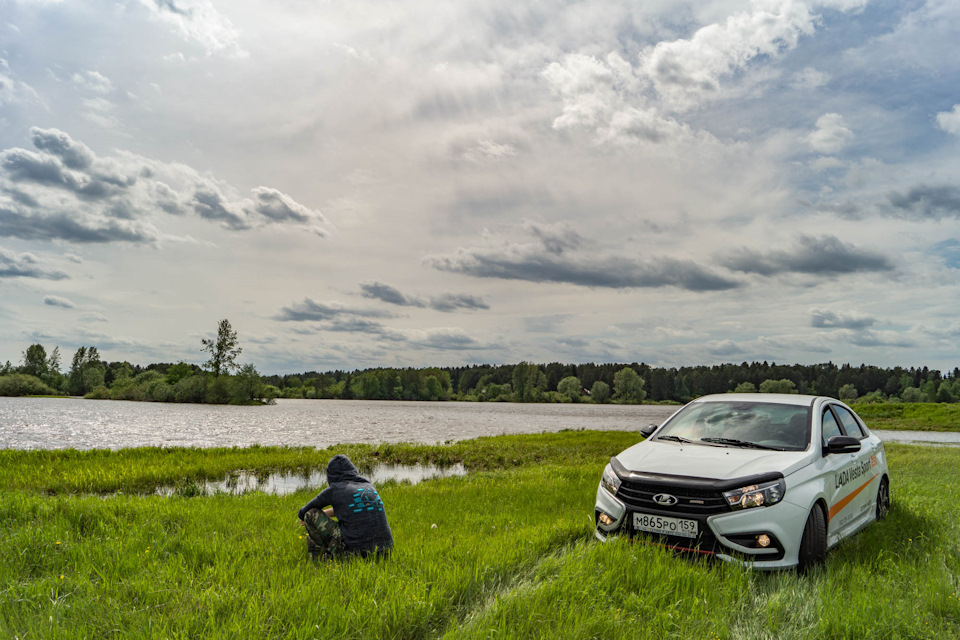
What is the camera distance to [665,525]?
611cm

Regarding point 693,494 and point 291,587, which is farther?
point 693,494

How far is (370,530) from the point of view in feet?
21.1

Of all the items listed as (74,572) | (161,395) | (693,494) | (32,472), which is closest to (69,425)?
(32,472)

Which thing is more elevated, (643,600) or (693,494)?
(693,494)

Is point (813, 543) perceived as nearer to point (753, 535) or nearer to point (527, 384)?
point (753, 535)

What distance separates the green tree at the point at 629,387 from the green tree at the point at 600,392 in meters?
2.97

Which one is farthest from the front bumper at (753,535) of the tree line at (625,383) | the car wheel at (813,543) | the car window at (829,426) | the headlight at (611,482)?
the tree line at (625,383)

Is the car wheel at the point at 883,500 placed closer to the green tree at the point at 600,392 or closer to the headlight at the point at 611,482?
the headlight at the point at 611,482

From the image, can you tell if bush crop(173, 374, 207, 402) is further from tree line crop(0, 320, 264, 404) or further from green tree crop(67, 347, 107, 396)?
green tree crop(67, 347, 107, 396)

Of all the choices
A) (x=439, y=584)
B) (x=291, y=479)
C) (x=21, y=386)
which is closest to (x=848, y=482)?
(x=439, y=584)

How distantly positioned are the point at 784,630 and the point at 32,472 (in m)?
20.8

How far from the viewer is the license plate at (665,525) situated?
595cm

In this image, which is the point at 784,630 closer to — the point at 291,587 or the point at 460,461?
the point at 291,587

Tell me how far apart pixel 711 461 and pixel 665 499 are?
31.4 inches
